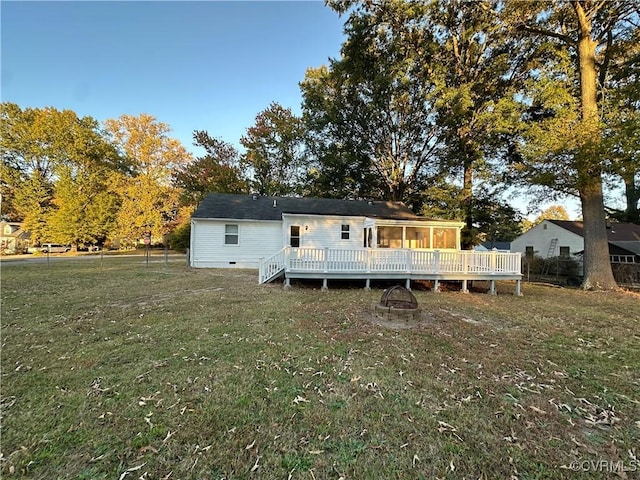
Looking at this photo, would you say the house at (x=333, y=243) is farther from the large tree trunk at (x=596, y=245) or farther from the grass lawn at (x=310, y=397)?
the large tree trunk at (x=596, y=245)

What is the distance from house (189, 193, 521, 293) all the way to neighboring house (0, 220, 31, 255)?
26.6m

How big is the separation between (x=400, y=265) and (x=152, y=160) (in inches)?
1208

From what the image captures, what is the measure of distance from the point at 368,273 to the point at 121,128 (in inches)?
1335

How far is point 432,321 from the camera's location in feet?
19.7

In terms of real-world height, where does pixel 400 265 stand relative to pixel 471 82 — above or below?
below

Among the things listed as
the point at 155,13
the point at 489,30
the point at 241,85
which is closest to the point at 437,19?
the point at 489,30

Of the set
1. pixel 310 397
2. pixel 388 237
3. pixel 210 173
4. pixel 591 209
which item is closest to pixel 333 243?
pixel 388 237

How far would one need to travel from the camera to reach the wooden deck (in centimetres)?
998

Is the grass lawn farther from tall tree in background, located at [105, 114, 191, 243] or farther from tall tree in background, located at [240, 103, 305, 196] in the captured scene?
tall tree in background, located at [105, 114, 191, 243]

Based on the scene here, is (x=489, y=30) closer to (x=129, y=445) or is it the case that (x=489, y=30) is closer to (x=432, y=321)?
(x=432, y=321)

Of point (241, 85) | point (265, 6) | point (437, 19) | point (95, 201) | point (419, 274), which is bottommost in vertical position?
point (419, 274)

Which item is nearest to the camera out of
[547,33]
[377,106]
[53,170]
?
[547,33]

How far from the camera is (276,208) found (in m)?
17.5

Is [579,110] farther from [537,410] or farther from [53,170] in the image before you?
[53,170]
